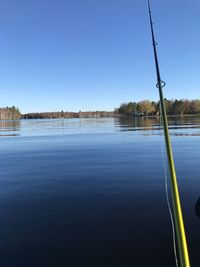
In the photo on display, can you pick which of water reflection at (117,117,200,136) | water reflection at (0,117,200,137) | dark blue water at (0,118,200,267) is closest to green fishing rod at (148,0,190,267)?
dark blue water at (0,118,200,267)

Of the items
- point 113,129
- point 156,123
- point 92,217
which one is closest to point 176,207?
point 92,217

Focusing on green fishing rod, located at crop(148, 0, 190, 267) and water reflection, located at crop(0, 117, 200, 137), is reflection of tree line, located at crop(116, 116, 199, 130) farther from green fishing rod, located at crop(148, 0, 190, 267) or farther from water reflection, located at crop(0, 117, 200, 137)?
green fishing rod, located at crop(148, 0, 190, 267)

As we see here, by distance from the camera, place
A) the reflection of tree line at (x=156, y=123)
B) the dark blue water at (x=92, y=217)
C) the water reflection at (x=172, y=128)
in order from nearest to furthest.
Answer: the dark blue water at (x=92, y=217) < the water reflection at (x=172, y=128) < the reflection of tree line at (x=156, y=123)

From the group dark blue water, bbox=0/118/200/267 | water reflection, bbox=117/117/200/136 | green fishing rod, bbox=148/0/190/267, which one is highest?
green fishing rod, bbox=148/0/190/267

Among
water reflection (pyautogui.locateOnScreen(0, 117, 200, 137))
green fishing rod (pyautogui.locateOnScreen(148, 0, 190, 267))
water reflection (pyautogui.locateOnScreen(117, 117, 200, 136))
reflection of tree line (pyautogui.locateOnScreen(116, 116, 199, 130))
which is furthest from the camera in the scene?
reflection of tree line (pyautogui.locateOnScreen(116, 116, 199, 130))

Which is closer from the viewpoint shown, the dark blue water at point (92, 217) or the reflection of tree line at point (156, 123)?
the dark blue water at point (92, 217)

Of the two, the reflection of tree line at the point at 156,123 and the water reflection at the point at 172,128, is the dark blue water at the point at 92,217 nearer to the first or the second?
the water reflection at the point at 172,128

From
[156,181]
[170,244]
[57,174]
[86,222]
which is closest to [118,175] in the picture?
[156,181]

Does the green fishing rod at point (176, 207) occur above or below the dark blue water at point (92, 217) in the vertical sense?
above

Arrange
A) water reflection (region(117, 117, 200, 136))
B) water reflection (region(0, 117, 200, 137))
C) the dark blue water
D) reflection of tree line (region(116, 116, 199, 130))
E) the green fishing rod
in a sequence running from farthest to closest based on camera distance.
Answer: reflection of tree line (region(116, 116, 199, 130)) → water reflection (region(0, 117, 200, 137)) → water reflection (region(117, 117, 200, 136)) → the dark blue water → the green fishing rod

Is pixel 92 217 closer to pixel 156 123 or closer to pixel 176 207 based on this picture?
pixel 176 207

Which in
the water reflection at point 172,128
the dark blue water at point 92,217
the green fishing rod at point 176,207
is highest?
the green fishing rod at point 176,207

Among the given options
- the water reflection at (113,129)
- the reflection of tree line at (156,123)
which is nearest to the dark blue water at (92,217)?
the water reflection at (113,129)

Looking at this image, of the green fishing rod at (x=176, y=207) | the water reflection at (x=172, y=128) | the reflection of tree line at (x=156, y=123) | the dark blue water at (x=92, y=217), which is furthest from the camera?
the reflection of tree line at (x=156, y=123)
